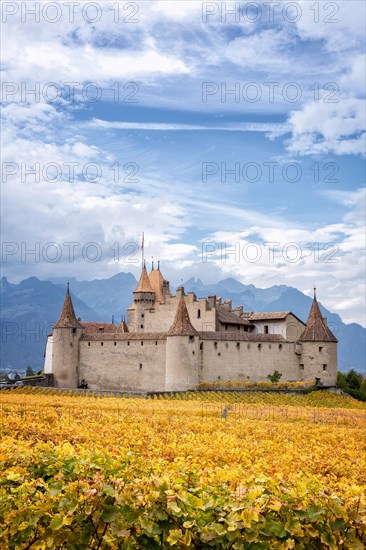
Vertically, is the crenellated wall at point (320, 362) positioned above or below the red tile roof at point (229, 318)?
below

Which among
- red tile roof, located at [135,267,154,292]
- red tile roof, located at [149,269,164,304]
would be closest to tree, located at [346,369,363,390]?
red tile roof, located at [149,269,164,304]

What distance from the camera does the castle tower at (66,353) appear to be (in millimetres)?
63191

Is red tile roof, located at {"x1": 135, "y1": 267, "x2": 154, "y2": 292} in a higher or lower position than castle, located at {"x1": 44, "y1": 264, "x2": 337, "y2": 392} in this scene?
higher

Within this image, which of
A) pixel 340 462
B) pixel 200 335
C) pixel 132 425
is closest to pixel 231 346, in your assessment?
pixel 200 335

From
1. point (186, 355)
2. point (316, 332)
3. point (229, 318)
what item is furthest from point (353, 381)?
point (186, 355)

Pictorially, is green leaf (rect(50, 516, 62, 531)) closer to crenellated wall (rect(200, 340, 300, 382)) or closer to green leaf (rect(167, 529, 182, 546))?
green leaf (rect(167, 529, 182, 546))

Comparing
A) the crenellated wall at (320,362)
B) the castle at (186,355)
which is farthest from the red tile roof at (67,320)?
the crenellated wall at (320,362)

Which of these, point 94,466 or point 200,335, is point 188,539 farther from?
point 200,335

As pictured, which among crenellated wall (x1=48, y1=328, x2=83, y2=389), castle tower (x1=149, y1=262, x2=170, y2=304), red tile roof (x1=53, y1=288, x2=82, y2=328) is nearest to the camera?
crenellated wall (x1=48, y1=328, x2=83, y2=389)

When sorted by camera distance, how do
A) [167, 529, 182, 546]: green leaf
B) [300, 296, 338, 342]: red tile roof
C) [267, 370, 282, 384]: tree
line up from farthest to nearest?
1. [300, 296, 338, 342]: red tile roof
2. [267, 370, 282, 384]: tree
3. [167, 529, 182, 546]: green leaf

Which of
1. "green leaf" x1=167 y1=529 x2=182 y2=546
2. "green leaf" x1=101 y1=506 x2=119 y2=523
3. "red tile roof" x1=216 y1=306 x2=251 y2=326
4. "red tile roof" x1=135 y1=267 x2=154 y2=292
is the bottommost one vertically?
"green leaf" x1=167 y1=529 x2=182 y2=546

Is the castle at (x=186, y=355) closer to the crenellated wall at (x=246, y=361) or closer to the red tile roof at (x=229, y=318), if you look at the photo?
the crenellated wall at (x=246, y=361)

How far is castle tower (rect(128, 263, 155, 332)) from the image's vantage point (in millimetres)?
72312

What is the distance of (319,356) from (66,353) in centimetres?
2553
